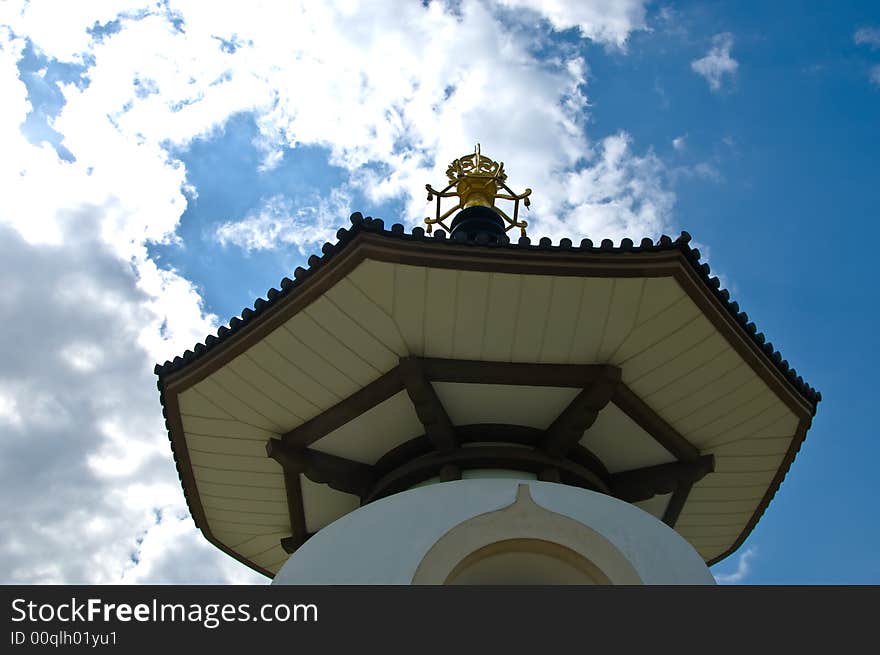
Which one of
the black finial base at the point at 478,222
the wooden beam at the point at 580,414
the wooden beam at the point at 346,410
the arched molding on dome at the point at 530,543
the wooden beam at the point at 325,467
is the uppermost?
the black finial base at the point at 478,222

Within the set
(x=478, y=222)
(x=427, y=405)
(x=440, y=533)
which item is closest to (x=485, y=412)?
(x=427, y=405)

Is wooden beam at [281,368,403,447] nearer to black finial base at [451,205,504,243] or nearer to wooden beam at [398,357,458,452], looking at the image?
wooden beam at [398,357,458,452]

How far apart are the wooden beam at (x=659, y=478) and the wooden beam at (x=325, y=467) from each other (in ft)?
7.33

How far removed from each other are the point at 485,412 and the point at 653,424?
145 centimetres

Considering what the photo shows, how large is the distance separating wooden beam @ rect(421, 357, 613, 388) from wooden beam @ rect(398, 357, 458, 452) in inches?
3.6

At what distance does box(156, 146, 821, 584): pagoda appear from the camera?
243 inches

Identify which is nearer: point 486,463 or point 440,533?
point 440,533

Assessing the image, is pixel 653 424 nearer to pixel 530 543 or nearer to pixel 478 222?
pixel 530 543

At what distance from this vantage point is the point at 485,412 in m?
7.48

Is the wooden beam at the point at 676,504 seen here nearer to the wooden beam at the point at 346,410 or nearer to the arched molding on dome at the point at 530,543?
the arched molding on dome at the point at 530,543

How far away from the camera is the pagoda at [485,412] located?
6180 millimetres

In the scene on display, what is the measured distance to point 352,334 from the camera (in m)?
6.89

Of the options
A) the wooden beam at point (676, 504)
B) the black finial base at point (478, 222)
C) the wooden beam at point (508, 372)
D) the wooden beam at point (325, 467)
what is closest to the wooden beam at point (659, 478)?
the wooden beam at point (676, 504)

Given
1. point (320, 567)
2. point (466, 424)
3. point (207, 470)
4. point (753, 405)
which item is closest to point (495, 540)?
point (320, 567)
